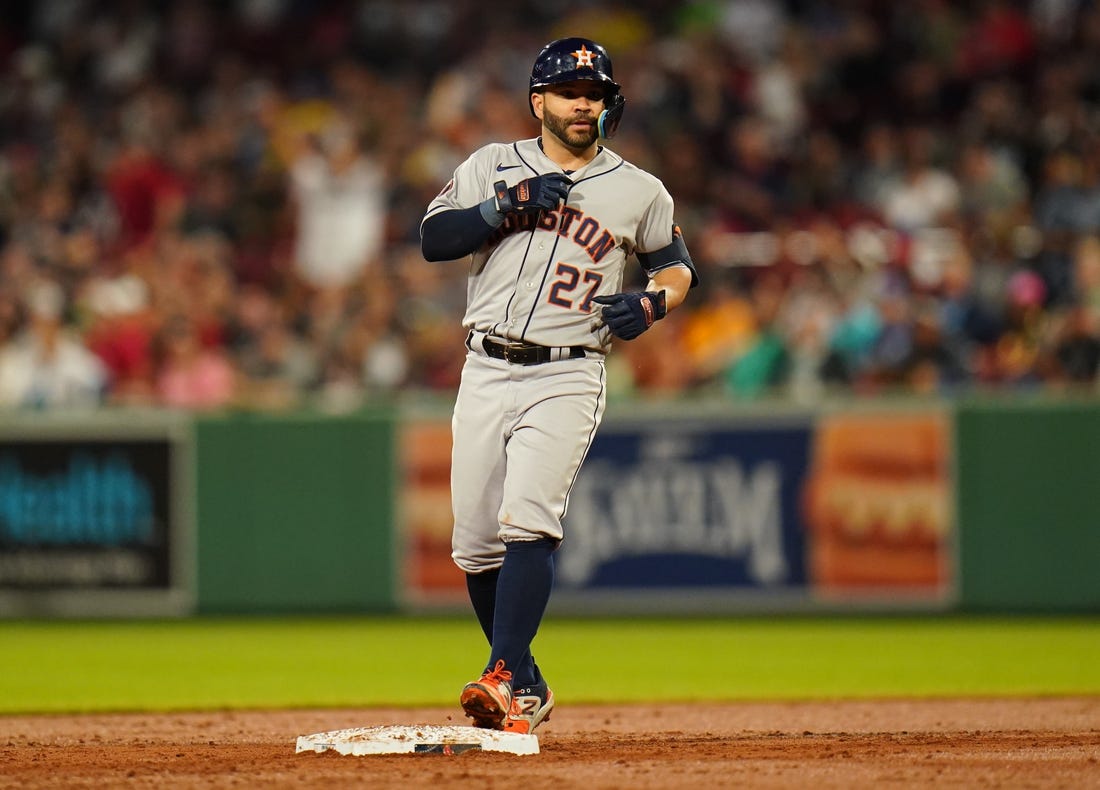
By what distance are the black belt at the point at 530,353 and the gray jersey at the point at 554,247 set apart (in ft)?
0.07

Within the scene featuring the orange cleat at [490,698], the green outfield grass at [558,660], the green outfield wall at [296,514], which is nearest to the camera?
the orange cleat at [490,698]

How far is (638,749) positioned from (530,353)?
1290mm

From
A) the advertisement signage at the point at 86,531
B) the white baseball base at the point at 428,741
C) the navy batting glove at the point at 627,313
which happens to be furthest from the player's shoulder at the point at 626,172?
the advertisement signage at the point at 86,531

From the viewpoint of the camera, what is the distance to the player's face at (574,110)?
5.51m

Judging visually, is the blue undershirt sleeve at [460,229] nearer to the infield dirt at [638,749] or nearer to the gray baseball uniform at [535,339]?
the gray baseball uniform at [535,339]

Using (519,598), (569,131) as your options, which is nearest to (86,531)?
(519,598)

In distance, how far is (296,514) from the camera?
11688 millimetres

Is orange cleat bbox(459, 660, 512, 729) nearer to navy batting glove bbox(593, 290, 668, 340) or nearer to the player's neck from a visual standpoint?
navy batting glove bbox(593, 290, 668, 340)

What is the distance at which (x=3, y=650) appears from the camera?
9.93 m

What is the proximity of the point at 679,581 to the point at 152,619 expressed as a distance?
3.53 meters

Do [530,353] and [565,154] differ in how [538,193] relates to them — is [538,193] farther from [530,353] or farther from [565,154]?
→ [530,353]

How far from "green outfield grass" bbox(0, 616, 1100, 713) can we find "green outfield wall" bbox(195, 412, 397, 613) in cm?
22

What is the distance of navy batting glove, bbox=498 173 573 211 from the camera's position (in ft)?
17.5

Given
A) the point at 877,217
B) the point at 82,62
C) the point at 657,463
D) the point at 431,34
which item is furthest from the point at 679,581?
the point at 82,62
